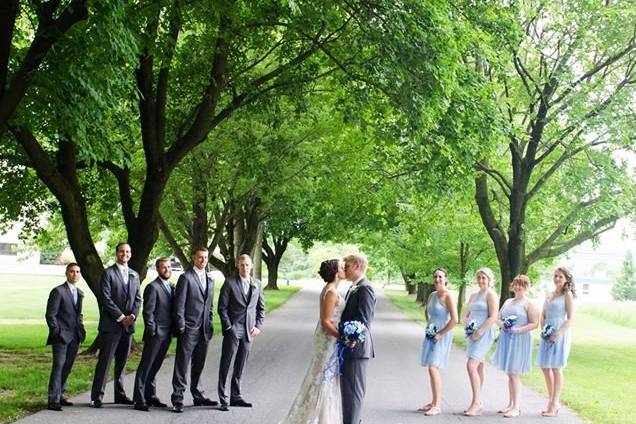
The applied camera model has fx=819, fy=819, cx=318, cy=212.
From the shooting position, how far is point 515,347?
1138cm

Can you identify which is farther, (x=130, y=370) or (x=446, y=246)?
(x=446, y=246)

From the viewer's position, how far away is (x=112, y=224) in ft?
97.9

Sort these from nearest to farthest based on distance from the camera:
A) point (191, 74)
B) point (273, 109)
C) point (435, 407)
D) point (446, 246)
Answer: point (435, 407)
point (191, 74)
point (273, 109)
point (446, 246)

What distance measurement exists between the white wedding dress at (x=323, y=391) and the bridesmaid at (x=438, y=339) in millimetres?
2536

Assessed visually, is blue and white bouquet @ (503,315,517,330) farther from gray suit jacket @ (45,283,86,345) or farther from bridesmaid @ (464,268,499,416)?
gray suit jacket @ (45,283,86,345)

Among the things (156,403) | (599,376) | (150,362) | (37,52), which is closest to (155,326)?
(150,362)

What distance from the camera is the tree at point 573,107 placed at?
22.0 m

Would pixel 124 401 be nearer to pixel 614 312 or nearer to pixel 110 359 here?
pixel 110 359

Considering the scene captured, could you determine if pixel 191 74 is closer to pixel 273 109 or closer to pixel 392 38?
pixel 273 109

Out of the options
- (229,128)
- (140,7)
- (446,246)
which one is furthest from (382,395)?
(446,246)

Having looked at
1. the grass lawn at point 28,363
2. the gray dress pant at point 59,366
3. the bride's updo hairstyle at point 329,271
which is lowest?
the grass lawn at point 28,363

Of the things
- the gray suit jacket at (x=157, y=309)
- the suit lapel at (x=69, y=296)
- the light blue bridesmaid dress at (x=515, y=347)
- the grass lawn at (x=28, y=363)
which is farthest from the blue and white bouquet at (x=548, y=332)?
the grass lawn at (x=28, y=363)

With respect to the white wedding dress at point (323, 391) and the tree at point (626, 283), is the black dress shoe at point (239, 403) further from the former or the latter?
the tree at point (626, 283)

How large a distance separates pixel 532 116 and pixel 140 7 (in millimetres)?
13142
